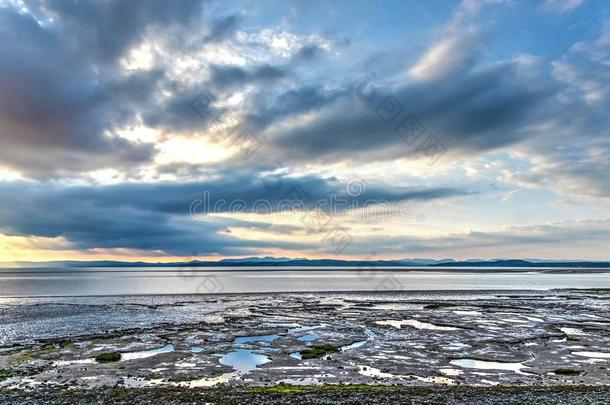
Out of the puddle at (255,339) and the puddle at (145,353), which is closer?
the puddle at (145,353)

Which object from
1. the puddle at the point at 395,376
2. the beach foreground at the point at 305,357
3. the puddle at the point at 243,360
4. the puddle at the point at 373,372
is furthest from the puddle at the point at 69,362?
the puddle at the point at 395,376

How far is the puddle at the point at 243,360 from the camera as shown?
29442 mm

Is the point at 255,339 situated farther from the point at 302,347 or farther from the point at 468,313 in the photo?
the point at 468,313

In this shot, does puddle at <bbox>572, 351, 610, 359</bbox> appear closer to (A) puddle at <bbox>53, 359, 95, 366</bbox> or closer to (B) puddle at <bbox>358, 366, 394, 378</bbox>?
(B) puddle at <bbox>358, 366, 394, 378</bbox>

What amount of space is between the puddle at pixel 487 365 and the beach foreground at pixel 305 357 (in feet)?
0.46

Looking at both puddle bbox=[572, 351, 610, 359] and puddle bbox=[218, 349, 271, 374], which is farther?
puddle bbox=[572, 351, 610, 359]

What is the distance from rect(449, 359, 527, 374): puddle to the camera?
95.6ft

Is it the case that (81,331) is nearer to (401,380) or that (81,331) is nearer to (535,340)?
(401,380)

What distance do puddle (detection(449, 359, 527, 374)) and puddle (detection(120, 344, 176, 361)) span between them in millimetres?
21420

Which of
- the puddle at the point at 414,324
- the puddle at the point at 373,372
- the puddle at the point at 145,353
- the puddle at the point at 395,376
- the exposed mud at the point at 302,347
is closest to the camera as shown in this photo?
the puddle at the point at 395,376

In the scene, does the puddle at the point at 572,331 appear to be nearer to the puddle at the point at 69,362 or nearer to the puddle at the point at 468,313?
the puddle at the point at 468,313

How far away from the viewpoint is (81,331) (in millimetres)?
44844

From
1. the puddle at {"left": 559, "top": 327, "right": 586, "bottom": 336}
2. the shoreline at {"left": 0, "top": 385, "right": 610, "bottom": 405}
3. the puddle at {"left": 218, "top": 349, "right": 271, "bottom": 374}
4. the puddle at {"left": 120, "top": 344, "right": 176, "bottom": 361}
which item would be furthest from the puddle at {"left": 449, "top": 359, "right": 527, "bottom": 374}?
the puddle at {"left": 120, "top": 344, "right": 176, "bottom": 361}

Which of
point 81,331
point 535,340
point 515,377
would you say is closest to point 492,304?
point 535,340
